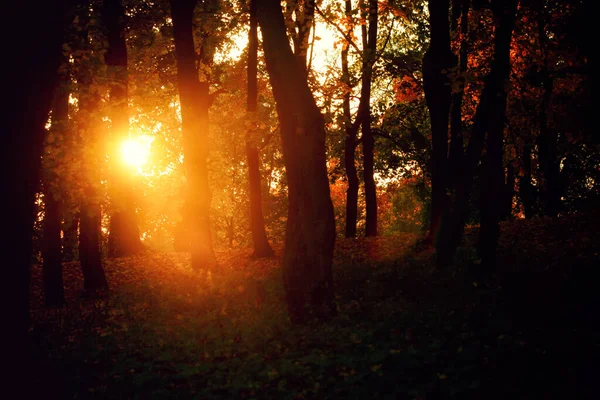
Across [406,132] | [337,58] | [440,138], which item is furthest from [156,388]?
[337,58]

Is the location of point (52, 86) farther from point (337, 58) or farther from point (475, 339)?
point (337, 58)

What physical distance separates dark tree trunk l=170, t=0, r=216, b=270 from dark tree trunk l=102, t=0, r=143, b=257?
1.90 m

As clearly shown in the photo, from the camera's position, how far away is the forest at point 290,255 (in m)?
6.15

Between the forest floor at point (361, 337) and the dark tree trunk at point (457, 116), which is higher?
the dark tree trunk at point (457, 116)

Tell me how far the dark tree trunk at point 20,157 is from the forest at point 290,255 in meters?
0.02

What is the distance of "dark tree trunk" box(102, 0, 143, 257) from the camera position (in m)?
15.4

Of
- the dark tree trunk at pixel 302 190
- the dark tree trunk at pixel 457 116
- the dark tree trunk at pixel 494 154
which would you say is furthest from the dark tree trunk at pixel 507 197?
the dark tree trunk at pixel 302 190

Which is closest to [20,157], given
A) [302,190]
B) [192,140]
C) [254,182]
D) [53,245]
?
[302,190]

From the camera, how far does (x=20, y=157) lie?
219 inches

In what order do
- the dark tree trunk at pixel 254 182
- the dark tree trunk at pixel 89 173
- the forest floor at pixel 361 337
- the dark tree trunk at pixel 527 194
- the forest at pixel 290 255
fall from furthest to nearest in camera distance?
the dark tree trunk at pixel 527 194
the dark tree trunk at pixel 254 182
the dark tree trunk at pixel 89 173
the forest floor at pixel 361 337
the forest at pixel 290 255

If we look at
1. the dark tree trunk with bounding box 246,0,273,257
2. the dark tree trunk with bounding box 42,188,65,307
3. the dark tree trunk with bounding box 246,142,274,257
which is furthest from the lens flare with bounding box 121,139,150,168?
the dark tree trunk with bounding box 246,142,274,257

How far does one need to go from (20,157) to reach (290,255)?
18.1 ft

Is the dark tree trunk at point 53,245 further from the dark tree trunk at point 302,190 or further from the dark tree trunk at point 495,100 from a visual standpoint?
the dark tree trunk at point 495,100

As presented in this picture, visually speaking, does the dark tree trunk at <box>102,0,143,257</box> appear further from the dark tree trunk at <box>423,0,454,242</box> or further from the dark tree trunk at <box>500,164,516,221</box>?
the dark tree trunk at <box>500,164,516,221</box>
